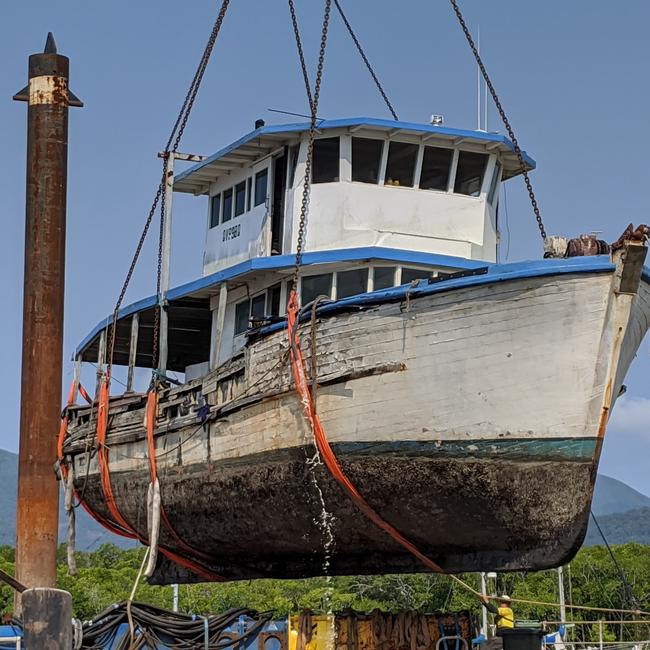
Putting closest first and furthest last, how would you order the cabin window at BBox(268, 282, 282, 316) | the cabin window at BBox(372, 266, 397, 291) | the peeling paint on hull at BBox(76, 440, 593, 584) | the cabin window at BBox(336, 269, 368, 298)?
the peeling paint on hull at BBox(76, 440, 593, 584) < the cabin window at BBox(372, 266, 397, 291) < the cabin window at BBox(336, 269, 368, 298) < the cabin window at BBox(268, 282, 282, 316)

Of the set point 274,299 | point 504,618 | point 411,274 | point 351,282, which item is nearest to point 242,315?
point 274,299

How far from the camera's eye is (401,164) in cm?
1495

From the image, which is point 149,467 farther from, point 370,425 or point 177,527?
point 370,425

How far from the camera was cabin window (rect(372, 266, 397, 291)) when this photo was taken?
13703mm

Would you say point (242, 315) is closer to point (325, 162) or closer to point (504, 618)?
point (325, 162)

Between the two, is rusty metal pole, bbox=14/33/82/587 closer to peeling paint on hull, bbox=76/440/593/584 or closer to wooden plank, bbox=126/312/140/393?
peeling paint on hull, bbox=76/440/593/584

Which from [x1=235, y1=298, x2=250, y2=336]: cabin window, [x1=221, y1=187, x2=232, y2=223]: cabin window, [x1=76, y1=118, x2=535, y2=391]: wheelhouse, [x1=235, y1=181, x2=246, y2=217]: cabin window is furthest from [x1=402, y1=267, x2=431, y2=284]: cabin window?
[x1=221, y1=187, x2=232, y2=223]: cabin window

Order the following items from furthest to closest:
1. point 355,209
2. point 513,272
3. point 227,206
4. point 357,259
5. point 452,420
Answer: point 227,206 < point 355,209 < point 357,259 < point 452,420 < point 513,272

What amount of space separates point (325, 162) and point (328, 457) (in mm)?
4111

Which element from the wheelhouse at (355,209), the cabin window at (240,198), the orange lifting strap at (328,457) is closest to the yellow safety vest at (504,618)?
the orange lifting strap at (328,457)

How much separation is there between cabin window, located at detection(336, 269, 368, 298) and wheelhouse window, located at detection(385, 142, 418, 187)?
5.06 ft

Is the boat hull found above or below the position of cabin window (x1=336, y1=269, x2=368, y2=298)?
below

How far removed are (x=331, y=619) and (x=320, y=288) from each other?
374 centimetres

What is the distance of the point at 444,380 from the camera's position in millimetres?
11609
